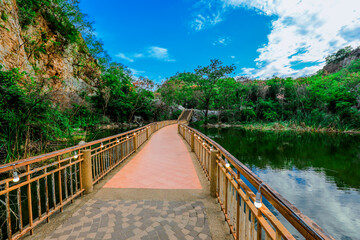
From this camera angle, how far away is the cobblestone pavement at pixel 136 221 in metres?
2.27

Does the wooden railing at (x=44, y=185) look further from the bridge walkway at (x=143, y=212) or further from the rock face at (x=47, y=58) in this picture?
the rock face at (x=47, y=58)

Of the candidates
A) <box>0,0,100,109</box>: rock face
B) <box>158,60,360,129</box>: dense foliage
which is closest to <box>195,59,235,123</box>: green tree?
<box>158,60,360,129</box>: dense foliage

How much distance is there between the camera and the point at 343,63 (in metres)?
35.7

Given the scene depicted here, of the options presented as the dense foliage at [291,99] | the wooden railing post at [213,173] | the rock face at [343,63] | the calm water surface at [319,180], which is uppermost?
the rock face at [343,63]

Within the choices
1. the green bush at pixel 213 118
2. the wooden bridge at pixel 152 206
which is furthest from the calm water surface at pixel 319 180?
the green bush at pixel 213 118

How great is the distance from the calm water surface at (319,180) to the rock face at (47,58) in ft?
28.6

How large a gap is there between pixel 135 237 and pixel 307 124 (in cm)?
2842

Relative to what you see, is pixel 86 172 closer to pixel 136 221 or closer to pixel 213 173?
pixel 136 221

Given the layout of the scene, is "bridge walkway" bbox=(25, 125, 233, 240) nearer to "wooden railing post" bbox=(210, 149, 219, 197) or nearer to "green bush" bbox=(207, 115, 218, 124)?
"wooden railing post" bbox=(210, 149, 219, 197)

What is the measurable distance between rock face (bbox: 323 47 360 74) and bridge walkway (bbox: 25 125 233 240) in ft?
147

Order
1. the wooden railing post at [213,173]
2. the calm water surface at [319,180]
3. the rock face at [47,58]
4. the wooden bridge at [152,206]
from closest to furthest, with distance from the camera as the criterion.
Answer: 1. the wooden bridge at [152,206]
2. the wooden railing post at [213,173]
3. the calm water surface at [319,180]
4. the rock face at [47,58]

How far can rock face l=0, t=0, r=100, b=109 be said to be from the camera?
371 inches

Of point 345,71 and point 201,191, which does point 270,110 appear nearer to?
point 345,71

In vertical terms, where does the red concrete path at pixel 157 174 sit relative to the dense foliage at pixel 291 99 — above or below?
below
